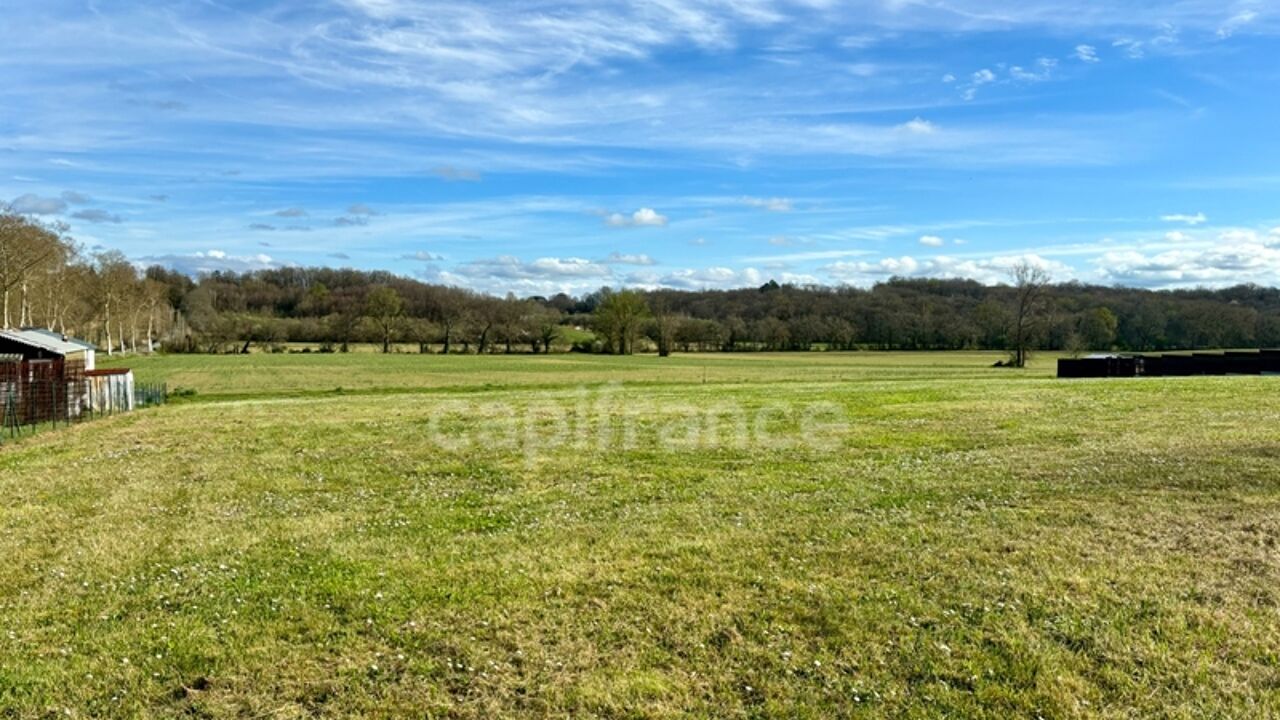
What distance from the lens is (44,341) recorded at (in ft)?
148

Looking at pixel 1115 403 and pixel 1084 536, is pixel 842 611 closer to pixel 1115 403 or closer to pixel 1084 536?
pixel 1084 536

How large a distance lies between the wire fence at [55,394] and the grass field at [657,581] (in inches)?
504

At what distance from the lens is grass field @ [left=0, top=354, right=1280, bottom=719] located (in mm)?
6566

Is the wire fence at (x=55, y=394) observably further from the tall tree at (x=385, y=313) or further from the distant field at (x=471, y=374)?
the tall tree at (x=385, y=313)

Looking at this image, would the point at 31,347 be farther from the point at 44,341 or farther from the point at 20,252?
the point at 20,252

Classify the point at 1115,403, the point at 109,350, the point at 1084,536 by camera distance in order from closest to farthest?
the point at 1084,536 → the point at 1115,403 → the point at 109,350

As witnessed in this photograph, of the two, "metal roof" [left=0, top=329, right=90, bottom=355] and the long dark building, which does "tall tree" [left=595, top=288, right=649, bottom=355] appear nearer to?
the long dark building

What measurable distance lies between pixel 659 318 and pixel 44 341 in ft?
311

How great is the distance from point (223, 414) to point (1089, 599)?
1279 inches

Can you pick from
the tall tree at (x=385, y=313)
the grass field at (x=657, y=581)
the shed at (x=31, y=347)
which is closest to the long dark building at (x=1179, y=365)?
the grass field at (x=657, y=581)

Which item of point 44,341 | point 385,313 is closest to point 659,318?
point 385,313

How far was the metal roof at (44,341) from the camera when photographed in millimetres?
42688

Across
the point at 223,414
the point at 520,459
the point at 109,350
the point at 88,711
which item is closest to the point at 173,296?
the point at 109,350

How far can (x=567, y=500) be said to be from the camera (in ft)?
46.8
